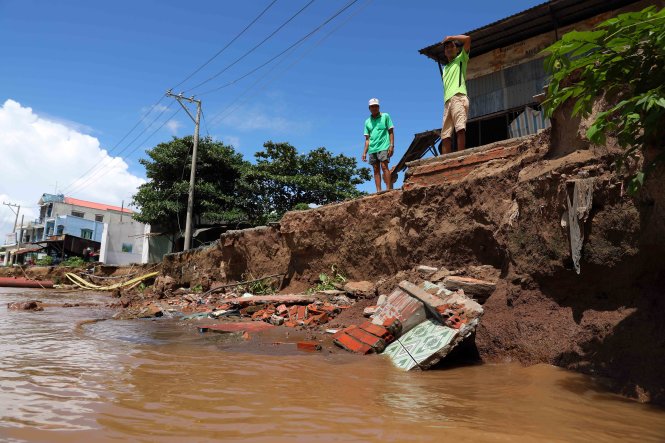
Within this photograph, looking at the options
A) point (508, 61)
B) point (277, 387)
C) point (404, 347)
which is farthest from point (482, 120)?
point (277, 387)

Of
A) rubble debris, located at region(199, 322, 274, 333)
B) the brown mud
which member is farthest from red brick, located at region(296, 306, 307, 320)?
the brown mud

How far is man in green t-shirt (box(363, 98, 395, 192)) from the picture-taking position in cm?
762

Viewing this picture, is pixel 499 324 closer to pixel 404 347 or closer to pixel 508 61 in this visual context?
pixel 404 347

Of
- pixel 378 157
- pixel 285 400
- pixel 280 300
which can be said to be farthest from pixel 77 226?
pixel 285 400

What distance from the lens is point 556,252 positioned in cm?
410

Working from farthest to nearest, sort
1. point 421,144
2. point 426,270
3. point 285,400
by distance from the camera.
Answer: point 421,144
point 426,270
point 285,400

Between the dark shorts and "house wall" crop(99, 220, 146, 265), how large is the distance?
3131 cm

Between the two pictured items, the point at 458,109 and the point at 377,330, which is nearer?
the point at 377,330

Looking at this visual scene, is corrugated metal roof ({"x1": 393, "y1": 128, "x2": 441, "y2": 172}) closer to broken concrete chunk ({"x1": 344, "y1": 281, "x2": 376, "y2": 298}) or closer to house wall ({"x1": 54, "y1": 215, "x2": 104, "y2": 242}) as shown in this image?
broken concrete chunk ({"x1": 344, "y1": 281, "x2": 376, "y2": 298})

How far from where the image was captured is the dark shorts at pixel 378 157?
25.1 feet

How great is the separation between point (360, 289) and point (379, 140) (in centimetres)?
265

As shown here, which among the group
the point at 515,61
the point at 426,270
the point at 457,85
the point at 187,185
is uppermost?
the point at 515,61

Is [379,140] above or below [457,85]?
below

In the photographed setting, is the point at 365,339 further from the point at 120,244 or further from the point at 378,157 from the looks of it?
the point at 120,244
